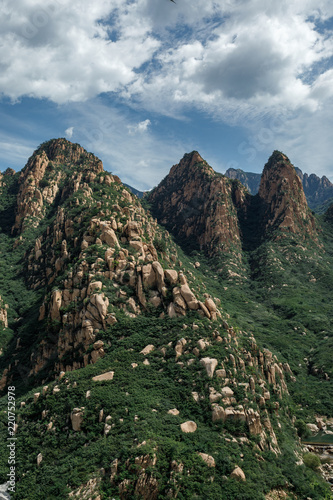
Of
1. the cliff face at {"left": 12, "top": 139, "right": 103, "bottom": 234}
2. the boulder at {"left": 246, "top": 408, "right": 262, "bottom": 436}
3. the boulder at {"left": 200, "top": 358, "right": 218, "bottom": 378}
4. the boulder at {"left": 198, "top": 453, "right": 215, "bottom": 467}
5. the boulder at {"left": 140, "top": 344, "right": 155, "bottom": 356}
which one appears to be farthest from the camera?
the cliff face at {"left": 12, "top": 139, "right": 103, "bottom": 234}

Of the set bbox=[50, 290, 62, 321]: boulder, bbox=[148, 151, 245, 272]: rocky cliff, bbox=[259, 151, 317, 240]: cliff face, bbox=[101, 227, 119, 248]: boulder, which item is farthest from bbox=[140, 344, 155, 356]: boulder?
bbox=[259, 151, 317, 240]: cliff face

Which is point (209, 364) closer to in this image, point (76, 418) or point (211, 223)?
point (76, 418)

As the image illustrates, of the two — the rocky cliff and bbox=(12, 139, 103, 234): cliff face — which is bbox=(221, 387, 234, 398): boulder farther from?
the rocky cliff

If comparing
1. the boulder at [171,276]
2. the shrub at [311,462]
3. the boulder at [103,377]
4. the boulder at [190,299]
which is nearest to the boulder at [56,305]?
the boulder at [103,377]

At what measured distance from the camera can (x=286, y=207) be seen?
182 m

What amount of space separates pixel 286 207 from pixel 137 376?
159971 mm

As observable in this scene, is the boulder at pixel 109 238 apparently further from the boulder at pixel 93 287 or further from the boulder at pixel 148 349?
the boulder at pixel 148 349

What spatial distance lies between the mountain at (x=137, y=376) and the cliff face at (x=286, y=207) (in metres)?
71.0

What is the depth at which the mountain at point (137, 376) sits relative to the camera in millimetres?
32094

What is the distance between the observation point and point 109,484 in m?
30.1

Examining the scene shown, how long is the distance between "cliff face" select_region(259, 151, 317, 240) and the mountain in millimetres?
71021

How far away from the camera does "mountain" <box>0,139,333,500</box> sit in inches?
1264

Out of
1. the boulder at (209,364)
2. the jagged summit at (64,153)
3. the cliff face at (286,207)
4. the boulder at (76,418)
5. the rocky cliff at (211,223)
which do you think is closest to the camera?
the boulder at (76,418)

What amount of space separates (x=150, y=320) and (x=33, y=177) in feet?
356
